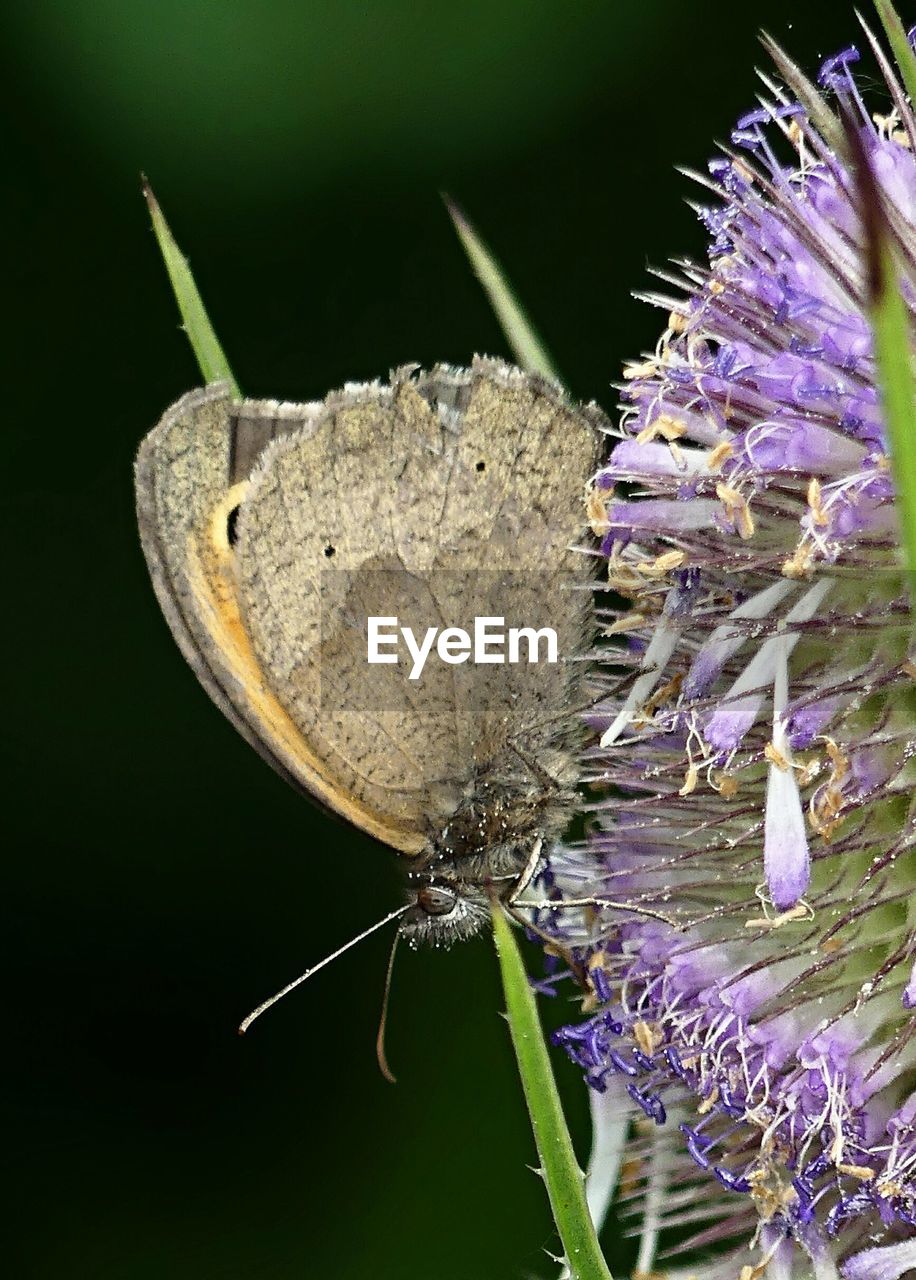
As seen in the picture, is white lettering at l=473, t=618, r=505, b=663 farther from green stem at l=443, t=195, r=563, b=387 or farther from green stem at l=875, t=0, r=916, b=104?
green stem at l=875, t=0, r=916, b=104

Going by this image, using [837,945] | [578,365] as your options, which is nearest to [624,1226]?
[837,945]

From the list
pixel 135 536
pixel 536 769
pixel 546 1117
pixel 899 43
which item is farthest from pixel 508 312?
pixel 135 536

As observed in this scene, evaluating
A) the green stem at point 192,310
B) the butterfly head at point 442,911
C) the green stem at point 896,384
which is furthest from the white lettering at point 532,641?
the green stem at point 896,384

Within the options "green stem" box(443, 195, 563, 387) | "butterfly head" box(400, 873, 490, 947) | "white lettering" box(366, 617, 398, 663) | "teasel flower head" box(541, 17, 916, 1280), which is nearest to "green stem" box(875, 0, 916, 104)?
"teasel flower head" box(541, 17, 916, 1280)

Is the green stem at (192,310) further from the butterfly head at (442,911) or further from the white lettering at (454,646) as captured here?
the butterfly head at (442,911)

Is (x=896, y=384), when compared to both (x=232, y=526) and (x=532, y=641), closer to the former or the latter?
(x=532, y=641)
